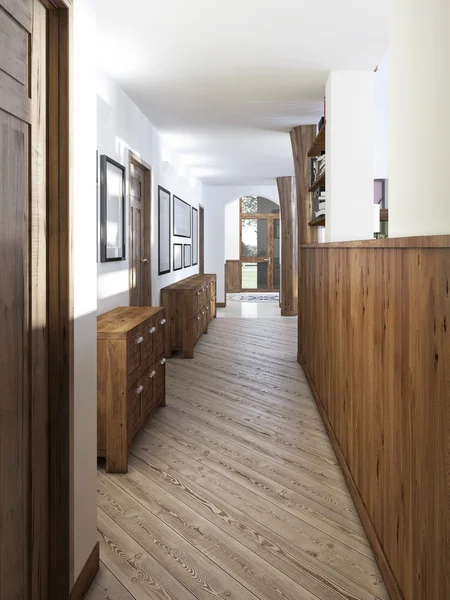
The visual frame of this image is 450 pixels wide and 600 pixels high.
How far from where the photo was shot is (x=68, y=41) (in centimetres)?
182

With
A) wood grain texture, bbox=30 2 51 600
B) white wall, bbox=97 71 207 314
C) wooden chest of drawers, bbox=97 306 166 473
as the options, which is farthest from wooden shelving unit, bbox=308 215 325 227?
wood grain texture, bbox=30 2 51 600

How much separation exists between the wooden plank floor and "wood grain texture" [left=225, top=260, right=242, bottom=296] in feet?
37.0

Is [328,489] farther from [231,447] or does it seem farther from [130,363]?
[130,363]

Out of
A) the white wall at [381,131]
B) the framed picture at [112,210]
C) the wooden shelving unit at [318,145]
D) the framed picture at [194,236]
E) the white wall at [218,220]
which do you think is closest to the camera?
the framed picture at [112,210]

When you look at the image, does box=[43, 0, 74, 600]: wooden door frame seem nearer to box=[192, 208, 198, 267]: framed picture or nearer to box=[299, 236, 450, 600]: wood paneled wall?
box=[299, 236, 450, 600]: wood paneled wall

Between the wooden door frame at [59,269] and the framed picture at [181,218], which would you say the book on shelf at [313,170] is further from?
the wooden door frame at [59,269]

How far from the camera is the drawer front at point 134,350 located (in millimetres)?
3318

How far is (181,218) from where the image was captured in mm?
8703

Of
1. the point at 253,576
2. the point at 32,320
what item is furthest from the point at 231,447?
the point at 32,320

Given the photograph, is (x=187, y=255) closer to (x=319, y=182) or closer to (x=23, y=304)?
(x=319, y=182)

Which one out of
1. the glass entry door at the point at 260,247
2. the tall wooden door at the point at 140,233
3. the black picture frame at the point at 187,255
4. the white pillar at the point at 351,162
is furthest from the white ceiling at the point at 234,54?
the glass entry door at the point at 260,247

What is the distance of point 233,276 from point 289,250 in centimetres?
548

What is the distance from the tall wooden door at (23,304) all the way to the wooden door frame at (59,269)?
3cm

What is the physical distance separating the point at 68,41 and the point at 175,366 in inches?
179
